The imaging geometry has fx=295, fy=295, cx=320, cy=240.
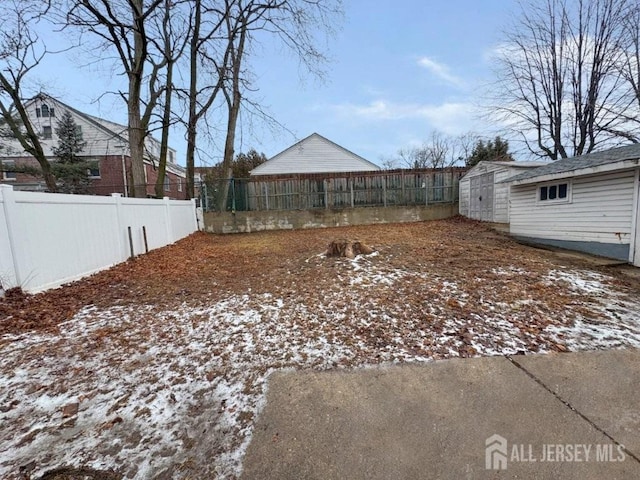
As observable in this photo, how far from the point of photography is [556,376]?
237 cm

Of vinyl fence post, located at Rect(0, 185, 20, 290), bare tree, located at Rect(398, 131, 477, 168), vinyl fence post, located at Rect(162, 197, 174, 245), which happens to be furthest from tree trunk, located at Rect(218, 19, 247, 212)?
bare tree, located at Rect(398, 131, 477, 168)

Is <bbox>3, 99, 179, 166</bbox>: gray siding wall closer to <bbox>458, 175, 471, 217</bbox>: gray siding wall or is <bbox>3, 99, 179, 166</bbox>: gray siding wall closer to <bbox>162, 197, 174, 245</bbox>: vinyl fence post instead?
<bbox>162, 197, 174, 245</bbox>: vinyl fence post

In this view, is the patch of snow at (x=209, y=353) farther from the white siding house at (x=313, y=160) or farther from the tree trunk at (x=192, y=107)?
the white siding house at (x=313, y=160)

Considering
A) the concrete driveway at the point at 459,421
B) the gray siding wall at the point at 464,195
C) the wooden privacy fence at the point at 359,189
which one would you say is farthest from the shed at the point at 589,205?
the wooden privacy fence at the point at 359,189

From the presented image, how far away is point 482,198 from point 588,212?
5957 millimetres

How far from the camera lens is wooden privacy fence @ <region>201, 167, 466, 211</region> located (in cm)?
1505

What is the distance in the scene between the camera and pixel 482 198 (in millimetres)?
13062

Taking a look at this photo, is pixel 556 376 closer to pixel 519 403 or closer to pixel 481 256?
pixel 519 403

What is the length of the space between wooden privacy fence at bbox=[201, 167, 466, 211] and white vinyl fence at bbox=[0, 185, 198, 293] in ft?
25.6

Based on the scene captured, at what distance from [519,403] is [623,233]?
6.82 meters

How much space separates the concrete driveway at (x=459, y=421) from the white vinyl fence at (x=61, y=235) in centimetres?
418

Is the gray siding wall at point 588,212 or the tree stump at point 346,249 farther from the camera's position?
the tree stump at point 346,249

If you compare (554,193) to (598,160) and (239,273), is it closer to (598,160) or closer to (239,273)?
(598,160)

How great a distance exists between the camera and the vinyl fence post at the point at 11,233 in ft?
12.8
